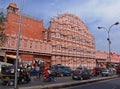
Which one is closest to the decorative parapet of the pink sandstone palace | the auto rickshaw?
the pink sandstone palace

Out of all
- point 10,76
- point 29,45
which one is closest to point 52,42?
point 29,45

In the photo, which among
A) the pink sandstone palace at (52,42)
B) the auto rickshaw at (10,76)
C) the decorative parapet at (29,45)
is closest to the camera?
the auto rickshaw at (10,76)

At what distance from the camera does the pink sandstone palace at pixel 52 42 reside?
159 ft

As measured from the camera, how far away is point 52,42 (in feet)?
194

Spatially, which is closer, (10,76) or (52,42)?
(10,76)

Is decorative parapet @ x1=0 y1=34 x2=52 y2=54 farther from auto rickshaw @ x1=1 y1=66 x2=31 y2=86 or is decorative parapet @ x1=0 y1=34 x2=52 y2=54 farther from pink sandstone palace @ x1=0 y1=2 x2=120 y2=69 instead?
auto rickshaw @ x1=1 y1=66 x2=31 y2=86

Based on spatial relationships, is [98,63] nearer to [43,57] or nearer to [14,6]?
[43,57]

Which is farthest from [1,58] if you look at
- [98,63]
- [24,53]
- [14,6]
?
[98,63]

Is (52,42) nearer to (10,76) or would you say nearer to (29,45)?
(29,45)

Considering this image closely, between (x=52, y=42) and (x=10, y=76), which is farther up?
(x=52, y=42)

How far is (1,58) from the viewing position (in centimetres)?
4438

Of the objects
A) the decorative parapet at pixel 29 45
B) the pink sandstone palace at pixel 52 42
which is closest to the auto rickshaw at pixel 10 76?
the pink sandstone palace at pixel 52 42

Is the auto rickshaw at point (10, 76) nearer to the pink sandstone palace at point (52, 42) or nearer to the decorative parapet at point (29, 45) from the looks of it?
the pink sandstone palace at point (52, 42)

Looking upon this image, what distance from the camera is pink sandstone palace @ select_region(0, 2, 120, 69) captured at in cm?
4839
